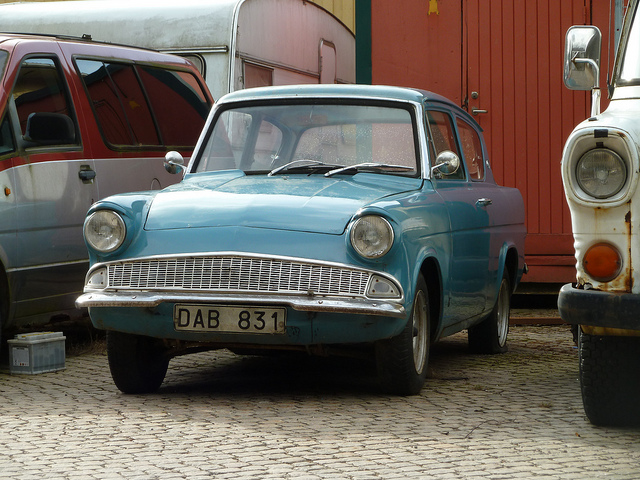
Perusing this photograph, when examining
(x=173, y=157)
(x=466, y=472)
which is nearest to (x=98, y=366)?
(x=173, y=157)

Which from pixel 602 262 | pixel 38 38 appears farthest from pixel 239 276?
pixel 38 38

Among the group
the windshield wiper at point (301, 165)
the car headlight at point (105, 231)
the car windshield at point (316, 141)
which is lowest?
the car headlight at point (105, 231)

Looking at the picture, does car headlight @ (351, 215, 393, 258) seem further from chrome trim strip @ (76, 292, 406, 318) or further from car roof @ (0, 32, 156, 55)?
car roof @ (0, 32, 156, 55)

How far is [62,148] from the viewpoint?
7.38 metres

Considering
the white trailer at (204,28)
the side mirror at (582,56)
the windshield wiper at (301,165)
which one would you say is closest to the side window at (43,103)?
the windshield wiper at (301,165)

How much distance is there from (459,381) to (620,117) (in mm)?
2320

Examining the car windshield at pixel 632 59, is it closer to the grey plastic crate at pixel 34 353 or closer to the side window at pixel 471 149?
the side window at pixel 471 149

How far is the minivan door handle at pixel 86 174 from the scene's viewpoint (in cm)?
753

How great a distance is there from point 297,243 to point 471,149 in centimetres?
267

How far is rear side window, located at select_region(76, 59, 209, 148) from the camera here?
26.0 ft

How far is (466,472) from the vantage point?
166 inches

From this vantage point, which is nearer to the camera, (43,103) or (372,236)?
(372,236)

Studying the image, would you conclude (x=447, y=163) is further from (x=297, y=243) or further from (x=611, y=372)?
(x=611, y=372)

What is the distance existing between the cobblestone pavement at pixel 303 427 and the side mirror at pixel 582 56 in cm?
167
